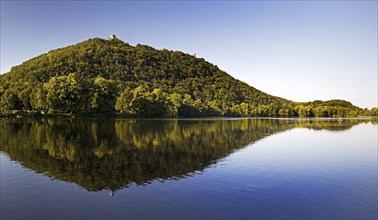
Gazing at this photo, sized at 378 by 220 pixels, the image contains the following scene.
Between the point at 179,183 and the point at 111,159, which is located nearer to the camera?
the point at 179,183

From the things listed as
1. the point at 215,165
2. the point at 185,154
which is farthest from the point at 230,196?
the point at 185,154

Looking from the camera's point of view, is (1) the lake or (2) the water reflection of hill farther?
(2) the water reflection of hill

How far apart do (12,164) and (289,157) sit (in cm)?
3032

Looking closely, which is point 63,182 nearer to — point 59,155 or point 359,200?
point 59,155

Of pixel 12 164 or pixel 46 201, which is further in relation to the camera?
pixel 12 164

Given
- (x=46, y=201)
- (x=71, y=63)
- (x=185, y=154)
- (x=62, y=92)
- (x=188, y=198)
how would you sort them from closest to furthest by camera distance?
1. (x=46, y=201)
2. (x=188, y=198)
3. (x=185, y=154)
4. (x=62, y=92)
5. (x=71, y=63)

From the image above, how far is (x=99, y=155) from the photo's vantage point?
116 ft

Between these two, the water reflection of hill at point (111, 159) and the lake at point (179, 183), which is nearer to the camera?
the lake at point (179, 183)

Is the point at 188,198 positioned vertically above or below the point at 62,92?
below

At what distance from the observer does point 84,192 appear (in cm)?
2131

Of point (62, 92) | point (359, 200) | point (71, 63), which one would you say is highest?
point (71, 63)

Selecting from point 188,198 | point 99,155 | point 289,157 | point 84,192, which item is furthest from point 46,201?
point 289,157

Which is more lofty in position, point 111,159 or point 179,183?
point 111,159

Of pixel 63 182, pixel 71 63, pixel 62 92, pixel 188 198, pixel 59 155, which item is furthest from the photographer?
pixel 71 63
